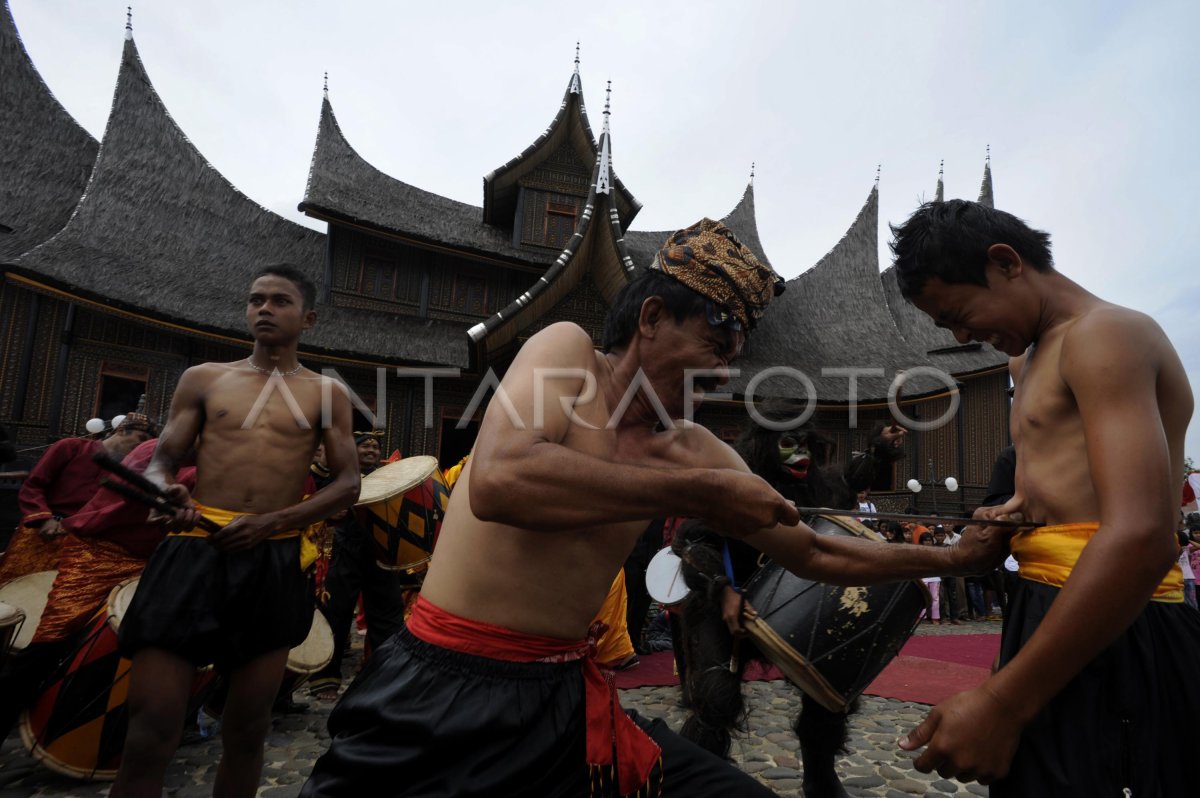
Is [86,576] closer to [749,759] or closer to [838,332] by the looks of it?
[749,759]

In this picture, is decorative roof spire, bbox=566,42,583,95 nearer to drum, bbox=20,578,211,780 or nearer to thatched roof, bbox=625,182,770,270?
thatched roof, bbox=625,182,770,270

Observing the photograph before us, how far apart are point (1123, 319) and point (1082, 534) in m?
0.48

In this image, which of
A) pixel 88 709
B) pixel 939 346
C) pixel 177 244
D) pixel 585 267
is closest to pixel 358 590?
pixel 88 709

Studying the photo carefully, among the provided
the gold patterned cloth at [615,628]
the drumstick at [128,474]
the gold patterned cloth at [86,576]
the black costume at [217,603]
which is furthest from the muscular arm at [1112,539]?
the gold patterned cloth at [86,576]

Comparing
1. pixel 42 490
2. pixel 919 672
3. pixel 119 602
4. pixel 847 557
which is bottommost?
pixel 919 672

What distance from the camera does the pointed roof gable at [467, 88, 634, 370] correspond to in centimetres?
→ 1225

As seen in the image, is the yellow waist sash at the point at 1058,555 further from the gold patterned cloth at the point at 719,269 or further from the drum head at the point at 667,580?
the drum head at the point at 667,580

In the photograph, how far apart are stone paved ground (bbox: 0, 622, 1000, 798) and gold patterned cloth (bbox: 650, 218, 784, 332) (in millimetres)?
3047

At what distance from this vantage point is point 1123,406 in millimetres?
1306

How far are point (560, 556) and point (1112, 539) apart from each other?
1.10 m

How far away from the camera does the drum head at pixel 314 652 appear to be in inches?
153

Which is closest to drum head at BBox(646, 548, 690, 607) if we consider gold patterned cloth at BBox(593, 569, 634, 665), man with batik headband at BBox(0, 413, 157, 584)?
gold patterned cloth at BBox(593, 569, 634, 665)

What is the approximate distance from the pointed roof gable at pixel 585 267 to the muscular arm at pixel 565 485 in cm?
1080

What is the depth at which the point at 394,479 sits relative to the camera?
540 centimetres
